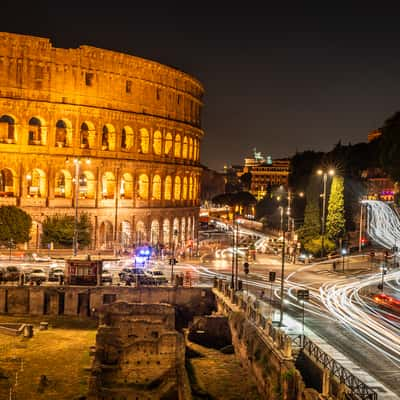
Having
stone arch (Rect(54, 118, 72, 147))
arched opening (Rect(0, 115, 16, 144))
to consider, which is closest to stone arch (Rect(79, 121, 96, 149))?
stone arch (Rect(54, 118, 72, 147))

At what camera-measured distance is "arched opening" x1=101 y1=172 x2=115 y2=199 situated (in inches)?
2482

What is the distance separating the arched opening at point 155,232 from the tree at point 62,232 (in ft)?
36.7

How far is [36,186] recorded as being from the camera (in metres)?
60.9

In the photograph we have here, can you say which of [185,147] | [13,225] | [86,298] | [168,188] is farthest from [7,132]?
[86,298]

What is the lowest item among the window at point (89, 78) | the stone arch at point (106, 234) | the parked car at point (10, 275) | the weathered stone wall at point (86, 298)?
the weathered stone wall at point (86, 298)

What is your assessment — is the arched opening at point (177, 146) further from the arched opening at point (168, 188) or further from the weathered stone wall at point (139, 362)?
the weathered stone wall at point (139, 362)

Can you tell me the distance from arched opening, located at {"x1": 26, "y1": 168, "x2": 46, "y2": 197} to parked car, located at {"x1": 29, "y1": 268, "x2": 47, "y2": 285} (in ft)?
54.6

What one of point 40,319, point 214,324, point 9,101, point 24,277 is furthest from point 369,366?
point 9,101

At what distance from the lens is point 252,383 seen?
27984 mm

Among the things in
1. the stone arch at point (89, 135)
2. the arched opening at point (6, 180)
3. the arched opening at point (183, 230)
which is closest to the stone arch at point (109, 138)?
the stone arch at point (89, 135)

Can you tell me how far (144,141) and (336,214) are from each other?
21240 millimetres

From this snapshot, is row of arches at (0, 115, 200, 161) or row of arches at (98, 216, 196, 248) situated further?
row of arches at (98, 216, 196, 248)

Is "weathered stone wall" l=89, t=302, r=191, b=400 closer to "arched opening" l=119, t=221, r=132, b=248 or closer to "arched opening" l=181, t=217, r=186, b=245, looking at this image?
"arched opening" l=119, t=221, r=132, b=248

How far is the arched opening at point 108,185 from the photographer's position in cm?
6303
